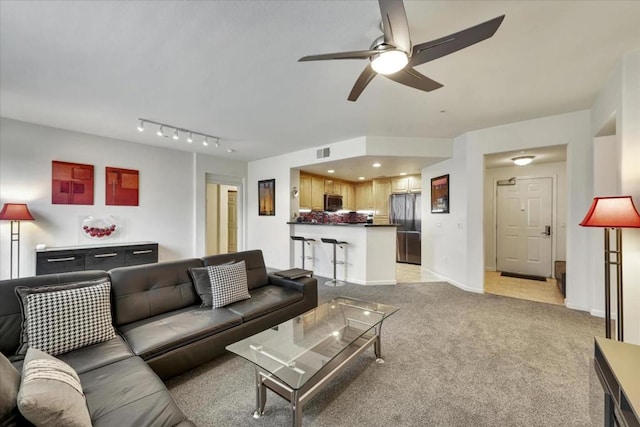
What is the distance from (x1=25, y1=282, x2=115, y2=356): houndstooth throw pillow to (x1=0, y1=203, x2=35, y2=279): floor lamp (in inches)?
112

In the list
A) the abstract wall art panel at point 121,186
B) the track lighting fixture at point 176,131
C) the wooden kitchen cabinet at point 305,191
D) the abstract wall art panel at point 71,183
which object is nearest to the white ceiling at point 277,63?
the track lighting fixture at point 176,131

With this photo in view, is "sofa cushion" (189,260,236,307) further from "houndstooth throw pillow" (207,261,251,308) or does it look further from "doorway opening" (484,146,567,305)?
"doorway opening" (484,146,567,305)

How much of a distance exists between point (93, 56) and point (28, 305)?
1979 mm

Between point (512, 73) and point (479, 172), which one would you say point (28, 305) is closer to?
point (512, 73)

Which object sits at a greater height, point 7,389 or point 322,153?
point 322,153

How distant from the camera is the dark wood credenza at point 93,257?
366 centimetres

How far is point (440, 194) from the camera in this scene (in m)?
5.06

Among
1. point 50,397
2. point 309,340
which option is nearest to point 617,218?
point 309,340

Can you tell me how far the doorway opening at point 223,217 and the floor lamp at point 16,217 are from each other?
3.08m

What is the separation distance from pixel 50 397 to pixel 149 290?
1.48 m

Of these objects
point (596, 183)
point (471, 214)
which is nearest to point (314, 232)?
point (471, 214)

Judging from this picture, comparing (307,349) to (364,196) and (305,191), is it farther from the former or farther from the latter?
(364,196)

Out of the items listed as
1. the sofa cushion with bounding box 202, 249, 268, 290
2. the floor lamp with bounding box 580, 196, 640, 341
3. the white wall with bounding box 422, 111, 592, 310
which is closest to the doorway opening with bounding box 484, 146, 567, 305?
the white wall with bounding box 422, 111, 592, 310

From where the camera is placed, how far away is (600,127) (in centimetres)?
297
